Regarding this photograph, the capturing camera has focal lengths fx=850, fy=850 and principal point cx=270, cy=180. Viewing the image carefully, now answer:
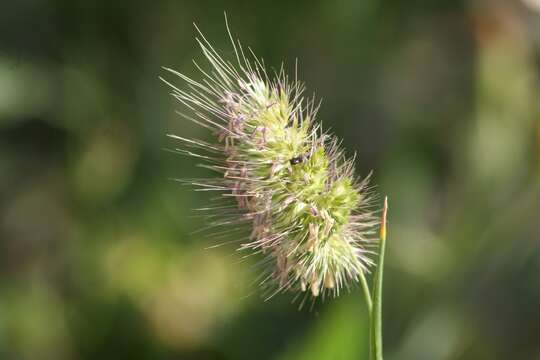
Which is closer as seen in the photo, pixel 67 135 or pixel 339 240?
pixel 339 240

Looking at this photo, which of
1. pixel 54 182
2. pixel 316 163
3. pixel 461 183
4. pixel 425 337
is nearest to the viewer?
pixel 316 163

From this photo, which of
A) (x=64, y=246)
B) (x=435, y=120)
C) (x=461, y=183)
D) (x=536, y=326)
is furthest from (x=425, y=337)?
(x=64, y=246)

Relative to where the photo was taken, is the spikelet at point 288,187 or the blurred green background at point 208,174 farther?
the blurred green background at point 208,174

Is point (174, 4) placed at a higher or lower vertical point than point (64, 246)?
higher

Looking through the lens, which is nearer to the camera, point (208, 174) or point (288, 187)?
point (288, 187)

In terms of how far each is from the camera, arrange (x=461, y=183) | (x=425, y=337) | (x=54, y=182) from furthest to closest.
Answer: (x=54, y=182)
(x=461, y=183)
(x=425, y=337)

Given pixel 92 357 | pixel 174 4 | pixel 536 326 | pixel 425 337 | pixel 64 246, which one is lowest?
pixel 92 357

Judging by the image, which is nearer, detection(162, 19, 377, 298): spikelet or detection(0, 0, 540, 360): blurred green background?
A: detection(162, 19, 377, 298): spikelet

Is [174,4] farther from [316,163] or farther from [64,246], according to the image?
[316,163]
